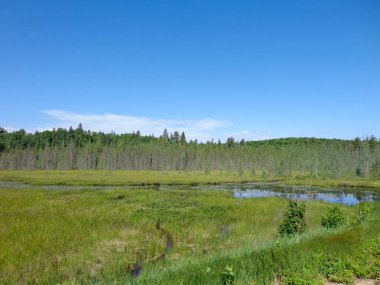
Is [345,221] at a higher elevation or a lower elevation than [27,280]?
higher

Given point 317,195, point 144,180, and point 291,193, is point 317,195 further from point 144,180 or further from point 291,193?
point 144,180

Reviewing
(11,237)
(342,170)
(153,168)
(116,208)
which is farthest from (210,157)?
(11,237)

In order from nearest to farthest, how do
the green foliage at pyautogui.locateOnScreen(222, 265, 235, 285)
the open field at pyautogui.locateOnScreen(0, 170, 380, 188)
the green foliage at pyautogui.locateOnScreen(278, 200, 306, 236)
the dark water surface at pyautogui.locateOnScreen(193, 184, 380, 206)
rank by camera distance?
the green foliage at pyautogui.locateOnScreen(222, 265, 235, 285) < the green foliage at pyautogui.locateOnScreen(278, 200, 306, 236) < the dark water surface at pyautogui.locateOnScreen(193, 184, 380, 206) < the open field at pyautogui.locateOnScreen(0, 170, 380, 188)

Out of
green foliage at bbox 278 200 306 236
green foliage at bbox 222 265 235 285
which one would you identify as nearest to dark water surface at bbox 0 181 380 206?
green foliage at bbox 278 200 306 236

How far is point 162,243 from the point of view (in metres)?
20.9

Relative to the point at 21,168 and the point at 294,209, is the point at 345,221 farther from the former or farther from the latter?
the point at 21,168

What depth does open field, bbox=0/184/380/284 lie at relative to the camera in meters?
11.8

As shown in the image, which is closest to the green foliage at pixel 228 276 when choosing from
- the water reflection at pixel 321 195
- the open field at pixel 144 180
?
the water reflection at pixel 321 195

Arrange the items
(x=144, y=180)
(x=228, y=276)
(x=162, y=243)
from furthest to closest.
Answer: (x=144, y=180) < (x=162, y=243) < (x=228, y=276)

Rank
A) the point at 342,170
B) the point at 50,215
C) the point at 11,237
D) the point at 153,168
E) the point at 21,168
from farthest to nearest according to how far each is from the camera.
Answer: the point at 153,168, the point at 21,168, the point at 342,170, the point at 50,215, the point at 11,237

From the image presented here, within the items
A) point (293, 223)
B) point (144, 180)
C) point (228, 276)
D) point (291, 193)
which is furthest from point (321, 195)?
point (228, 276)

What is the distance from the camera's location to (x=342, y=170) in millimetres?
140250

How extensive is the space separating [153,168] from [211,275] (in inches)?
6578

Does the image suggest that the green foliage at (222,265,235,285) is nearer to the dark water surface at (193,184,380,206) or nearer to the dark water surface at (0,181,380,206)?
the dark water surface at (193,184,380,206)
